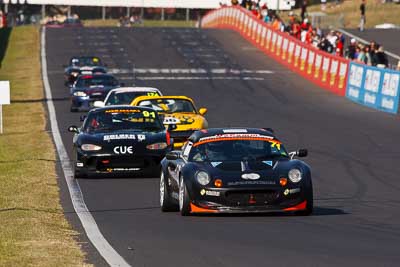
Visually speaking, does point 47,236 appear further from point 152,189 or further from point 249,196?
point 152,189

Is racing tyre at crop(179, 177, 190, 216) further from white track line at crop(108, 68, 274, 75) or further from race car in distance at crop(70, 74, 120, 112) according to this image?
white track line at crop(108, 68, 274, 75)

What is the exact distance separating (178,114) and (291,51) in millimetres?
30851

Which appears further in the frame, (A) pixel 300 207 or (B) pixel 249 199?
(A) pixel 300 207

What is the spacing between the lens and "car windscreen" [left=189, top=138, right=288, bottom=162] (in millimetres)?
16250

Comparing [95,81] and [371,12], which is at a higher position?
[95,81]

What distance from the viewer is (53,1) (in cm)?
9700

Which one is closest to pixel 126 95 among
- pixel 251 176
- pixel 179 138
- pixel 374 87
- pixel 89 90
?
pixel 179 138

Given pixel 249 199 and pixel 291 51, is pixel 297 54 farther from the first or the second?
pixel 249 199

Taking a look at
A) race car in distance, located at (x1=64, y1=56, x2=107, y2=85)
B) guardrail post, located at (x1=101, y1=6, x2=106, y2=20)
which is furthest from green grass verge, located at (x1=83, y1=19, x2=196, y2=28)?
race car in distance, located at (x1=64, y1=56, x2=107, y2=85)

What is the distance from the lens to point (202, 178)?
15.6m

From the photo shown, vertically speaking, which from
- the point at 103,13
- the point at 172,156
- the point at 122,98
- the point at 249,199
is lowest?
the point at 103,13

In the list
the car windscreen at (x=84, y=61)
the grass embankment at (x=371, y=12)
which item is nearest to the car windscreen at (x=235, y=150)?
the car windscreen at (x=84, y=61)

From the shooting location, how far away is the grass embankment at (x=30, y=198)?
12.0 m

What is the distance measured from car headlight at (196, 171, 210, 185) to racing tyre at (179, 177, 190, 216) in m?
0.21
